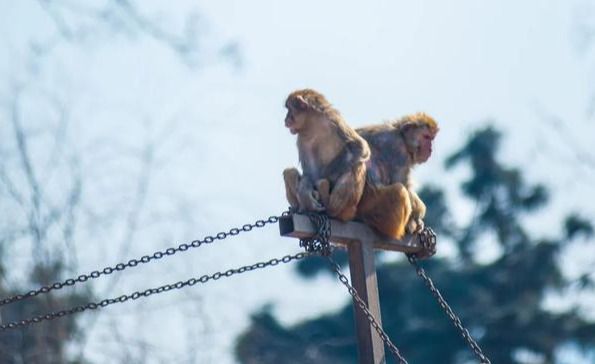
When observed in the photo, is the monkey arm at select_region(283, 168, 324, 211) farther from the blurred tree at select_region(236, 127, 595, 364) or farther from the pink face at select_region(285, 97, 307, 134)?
the blurred tree at select_region(236, 127, 595, 364)

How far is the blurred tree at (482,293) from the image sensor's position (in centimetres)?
2347

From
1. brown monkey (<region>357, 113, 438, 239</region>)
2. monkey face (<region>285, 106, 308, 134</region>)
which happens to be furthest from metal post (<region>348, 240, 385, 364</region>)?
monkey face (<region>285, 106, 308, 134</region>)

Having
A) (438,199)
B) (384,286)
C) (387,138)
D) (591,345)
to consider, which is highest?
(438,199)

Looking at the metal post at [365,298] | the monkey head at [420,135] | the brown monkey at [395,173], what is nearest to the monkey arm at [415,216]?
the brown monkey at [395,173]

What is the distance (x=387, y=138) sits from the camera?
10.2 metres

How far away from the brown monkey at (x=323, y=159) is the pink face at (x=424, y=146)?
94 centimetres

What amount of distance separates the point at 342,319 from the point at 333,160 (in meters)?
14.7

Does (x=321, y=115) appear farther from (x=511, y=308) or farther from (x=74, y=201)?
(x=511, y=308)

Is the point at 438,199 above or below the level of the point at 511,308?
above

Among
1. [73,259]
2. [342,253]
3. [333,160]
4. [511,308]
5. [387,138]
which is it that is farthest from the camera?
[511,308]

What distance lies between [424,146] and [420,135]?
8 cm

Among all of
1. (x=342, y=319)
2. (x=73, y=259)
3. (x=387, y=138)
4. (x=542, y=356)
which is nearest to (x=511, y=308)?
(x=542, y=356)

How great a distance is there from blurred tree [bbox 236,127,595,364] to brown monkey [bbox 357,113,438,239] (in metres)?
11.7

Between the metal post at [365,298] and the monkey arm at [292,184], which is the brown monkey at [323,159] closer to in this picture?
the monkey arm at [292,184]
